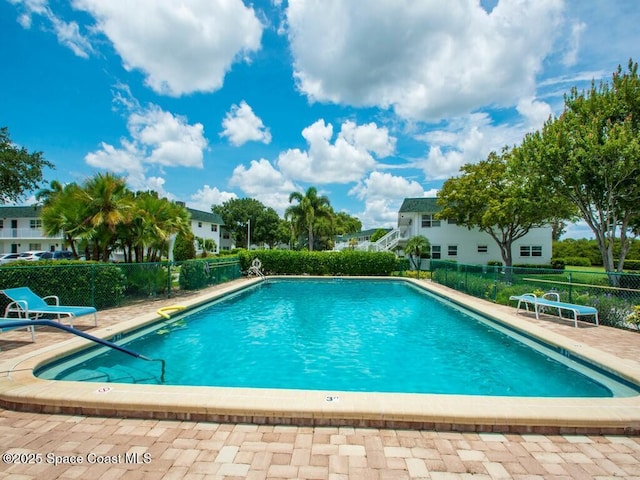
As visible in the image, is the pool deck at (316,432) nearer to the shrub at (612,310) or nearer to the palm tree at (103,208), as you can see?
the shrub at (612,310)

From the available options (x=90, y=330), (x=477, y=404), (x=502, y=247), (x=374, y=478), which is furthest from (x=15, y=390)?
(x=502, y=247)

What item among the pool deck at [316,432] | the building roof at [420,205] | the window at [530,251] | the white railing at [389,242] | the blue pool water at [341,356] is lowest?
the blue pool water at [341,356]

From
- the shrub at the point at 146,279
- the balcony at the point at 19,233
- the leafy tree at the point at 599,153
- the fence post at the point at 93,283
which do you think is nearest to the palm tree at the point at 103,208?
the shrub at the point at 146,279

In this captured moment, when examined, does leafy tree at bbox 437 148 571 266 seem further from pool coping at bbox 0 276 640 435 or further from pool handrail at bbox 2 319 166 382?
pool handrail at bbox 2 319 166 382

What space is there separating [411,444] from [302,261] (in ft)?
70.3

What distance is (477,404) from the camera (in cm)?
376

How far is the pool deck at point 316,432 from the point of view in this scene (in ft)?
9.31

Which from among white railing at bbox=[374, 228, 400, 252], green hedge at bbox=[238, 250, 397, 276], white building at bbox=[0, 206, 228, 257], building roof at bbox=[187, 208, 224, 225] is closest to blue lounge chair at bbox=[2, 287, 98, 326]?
green hedge at bbox=[238, 250, 397, 276]

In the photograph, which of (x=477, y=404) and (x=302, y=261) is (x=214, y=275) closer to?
(x=302, y=261)

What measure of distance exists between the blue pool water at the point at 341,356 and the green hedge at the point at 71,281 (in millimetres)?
2436

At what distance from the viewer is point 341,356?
7.25 meters

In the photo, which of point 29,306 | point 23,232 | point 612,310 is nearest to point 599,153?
point 612,310

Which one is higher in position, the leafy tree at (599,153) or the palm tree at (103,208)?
the leafy tree at (599,153)

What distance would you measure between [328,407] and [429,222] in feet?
92.0
